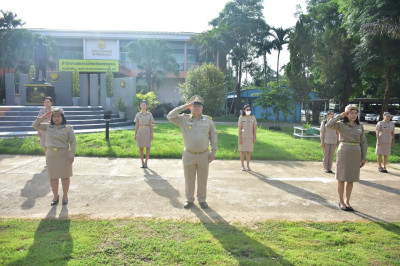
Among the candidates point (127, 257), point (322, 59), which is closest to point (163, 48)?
point (322, 59)

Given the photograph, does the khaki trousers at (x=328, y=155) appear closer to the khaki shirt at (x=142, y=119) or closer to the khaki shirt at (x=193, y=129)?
the khaki shirt at (x=193, y=129)

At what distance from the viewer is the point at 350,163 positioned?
4863mm

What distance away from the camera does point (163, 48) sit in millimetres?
29344

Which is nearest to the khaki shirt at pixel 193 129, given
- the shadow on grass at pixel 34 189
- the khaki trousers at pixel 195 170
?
the khaki trousers at pixel 195 170

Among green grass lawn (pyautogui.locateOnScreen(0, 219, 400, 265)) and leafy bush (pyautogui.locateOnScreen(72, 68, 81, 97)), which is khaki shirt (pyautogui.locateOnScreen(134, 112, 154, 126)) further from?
leafy bush (pyautogui.locateOnScreen(72, 68, 81, 97))

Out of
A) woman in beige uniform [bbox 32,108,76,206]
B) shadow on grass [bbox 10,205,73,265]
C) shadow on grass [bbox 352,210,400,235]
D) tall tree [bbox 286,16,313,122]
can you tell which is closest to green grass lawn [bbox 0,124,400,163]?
woman in beige uniform [bbox 32,108,76,206]

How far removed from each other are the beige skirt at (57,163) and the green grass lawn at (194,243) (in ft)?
2.88

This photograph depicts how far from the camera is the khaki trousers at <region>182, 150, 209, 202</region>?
4.79m

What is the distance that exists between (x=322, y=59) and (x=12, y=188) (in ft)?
62.0

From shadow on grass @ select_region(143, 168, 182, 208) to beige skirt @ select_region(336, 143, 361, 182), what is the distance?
9.18ft

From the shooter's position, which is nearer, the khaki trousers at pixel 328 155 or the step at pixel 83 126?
the khaki trousers at pixel 328 155

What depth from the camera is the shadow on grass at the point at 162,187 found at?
5.26m

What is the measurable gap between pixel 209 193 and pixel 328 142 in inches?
153

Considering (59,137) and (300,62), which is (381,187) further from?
(300,62)
